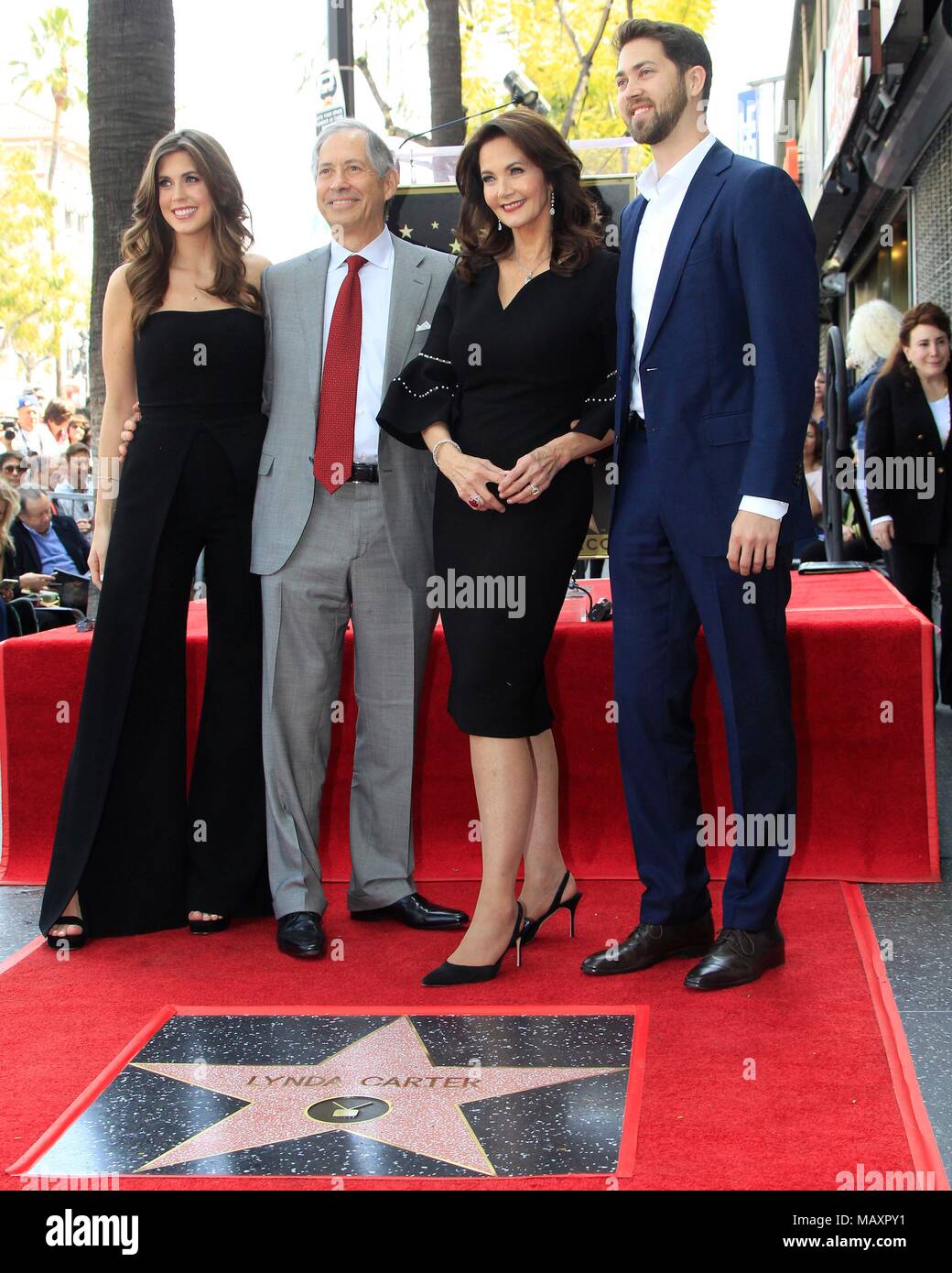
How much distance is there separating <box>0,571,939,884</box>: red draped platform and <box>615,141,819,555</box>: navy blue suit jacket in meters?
1.09

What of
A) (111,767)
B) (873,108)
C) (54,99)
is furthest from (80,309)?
(111,767)

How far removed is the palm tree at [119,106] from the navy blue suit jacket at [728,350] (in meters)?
2.79

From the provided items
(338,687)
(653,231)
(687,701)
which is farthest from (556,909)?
(653,231)

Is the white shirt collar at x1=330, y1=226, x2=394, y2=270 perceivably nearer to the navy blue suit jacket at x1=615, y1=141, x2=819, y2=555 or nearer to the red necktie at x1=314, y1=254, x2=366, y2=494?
the red necktie at x1=314, y1=254, x2=366, y2=494

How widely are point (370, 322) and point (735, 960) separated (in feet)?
6.52

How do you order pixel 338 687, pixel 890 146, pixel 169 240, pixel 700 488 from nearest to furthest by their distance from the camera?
pixel 700 488 → pixel 169 240 → pixel 338 687 → pixel 890 146

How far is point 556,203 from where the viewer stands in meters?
3.63

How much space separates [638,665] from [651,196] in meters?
1.17

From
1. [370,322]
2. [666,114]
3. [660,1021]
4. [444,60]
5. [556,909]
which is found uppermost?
[444,60]

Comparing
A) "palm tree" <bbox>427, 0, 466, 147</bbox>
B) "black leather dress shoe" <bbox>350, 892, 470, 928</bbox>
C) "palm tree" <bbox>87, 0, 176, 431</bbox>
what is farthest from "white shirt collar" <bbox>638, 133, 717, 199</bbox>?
"palm tree" <bbox>427, 0, 466, 147</bbox>

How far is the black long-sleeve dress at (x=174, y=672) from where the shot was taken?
407 centimetres

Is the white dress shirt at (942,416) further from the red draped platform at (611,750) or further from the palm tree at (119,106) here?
the palm tree at (119,106)

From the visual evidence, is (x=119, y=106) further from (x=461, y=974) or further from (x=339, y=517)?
(x=461, y=974)
